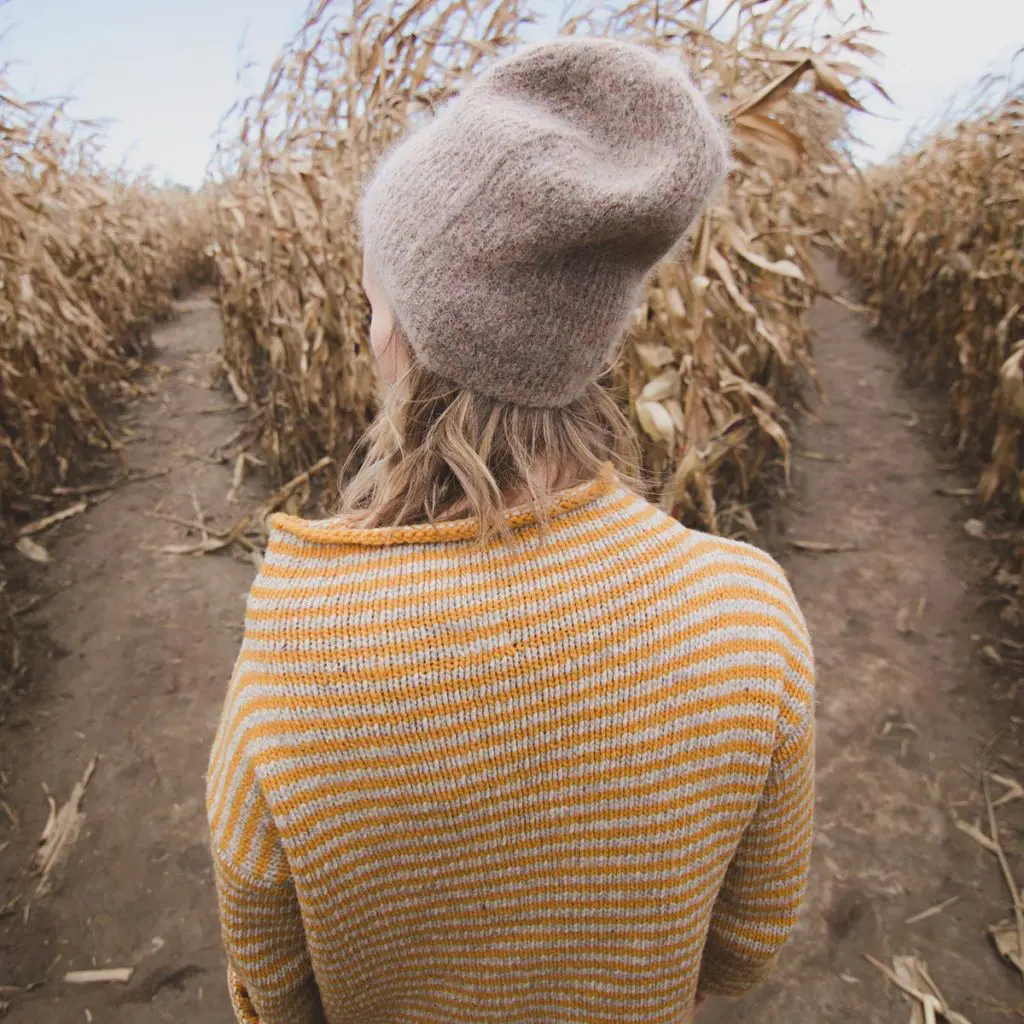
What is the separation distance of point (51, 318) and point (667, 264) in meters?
3.40

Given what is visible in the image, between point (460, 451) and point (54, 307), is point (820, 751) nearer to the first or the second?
point (460, 451)

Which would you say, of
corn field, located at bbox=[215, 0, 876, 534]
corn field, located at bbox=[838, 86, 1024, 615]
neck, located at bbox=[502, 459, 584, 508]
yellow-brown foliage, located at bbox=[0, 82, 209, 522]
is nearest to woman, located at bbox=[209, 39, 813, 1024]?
neck, located at bbox=[502, 459, 584, 508]

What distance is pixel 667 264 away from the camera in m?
1.95

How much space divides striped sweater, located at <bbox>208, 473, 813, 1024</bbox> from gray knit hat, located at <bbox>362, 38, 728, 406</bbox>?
0.52 feet

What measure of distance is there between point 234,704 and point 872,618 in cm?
284

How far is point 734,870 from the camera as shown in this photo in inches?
37.7

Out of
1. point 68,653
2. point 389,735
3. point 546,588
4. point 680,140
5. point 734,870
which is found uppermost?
point 680,140

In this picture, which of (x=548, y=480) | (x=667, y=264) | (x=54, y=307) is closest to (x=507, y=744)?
(x=548, y=480)

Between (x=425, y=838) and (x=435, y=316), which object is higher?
(x=435, y=316)

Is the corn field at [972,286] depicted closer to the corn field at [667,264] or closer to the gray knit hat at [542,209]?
the corn field at [667,264]

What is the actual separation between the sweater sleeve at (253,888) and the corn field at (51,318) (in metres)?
2.48

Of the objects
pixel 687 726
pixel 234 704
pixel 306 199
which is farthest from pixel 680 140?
pixel 306 199

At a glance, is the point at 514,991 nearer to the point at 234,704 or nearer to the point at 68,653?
the point at 234,704

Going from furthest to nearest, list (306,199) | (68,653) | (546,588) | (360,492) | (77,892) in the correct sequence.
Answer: (306,199)
(68,653)
(77,892)
(360,492)
(546,588)
